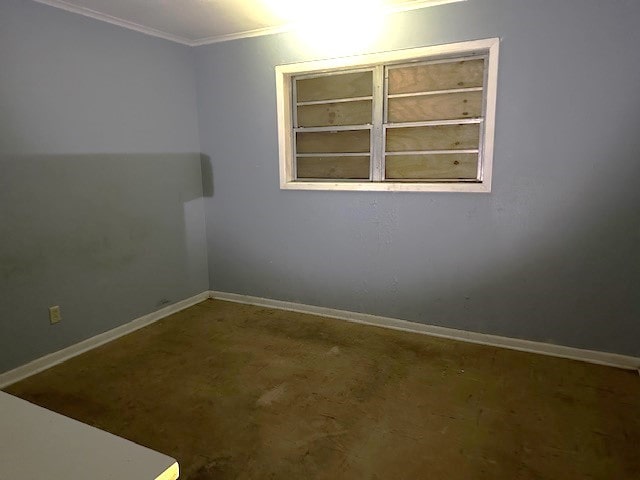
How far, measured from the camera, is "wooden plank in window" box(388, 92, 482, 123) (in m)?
3.02

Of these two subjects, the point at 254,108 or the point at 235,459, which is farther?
the point at 254,108

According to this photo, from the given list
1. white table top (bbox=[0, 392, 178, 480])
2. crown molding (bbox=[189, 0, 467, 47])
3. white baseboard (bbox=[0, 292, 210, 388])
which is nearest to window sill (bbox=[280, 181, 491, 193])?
crown molding (bbox=[189, 0, 467, 47])

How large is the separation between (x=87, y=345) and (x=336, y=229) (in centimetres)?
211

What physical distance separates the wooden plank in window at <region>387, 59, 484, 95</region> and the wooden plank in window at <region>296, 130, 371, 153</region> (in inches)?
16.9

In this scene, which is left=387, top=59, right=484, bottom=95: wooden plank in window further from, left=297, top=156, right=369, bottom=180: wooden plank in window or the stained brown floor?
the stained brown floor

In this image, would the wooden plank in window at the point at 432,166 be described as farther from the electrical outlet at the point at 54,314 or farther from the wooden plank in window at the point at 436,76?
→ the electrical outlet at the point at 54,314

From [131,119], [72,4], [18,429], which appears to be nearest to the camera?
[18,429]

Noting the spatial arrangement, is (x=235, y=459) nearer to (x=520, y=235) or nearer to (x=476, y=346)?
(x=476, y=346)

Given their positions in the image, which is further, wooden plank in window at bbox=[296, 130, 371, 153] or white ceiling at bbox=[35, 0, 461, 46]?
wooden plank in window at bbox=[296, 130, 371, 153]

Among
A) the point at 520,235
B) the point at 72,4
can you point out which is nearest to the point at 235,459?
the point at 520,235

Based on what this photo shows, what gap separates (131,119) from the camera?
10.9 ft

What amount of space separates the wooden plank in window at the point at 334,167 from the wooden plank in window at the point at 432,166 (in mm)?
216

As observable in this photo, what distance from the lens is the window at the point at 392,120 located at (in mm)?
2984

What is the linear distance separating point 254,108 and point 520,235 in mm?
2382
